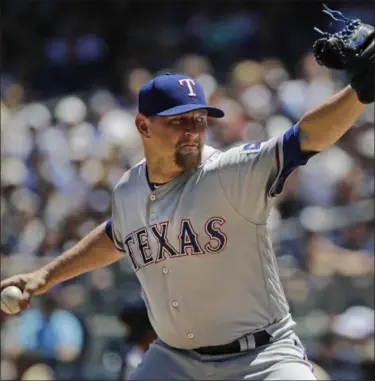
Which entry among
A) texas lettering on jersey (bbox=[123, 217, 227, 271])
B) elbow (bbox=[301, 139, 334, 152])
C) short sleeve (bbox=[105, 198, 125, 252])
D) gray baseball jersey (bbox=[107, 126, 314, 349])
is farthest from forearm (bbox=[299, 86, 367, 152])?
short sleeve (bbox=[105, 198, 125, 252])

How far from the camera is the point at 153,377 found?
11.4 feet

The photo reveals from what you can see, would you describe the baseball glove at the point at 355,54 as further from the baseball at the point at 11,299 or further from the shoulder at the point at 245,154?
the baseball at the point at 11,299

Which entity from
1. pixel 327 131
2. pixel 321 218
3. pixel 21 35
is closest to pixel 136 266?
pixel 327 131

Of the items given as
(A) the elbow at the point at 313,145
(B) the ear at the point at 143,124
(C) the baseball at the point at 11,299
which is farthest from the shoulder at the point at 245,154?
(C) the baseball at the point at 11,299

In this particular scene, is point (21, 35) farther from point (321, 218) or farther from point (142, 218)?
point (142, 218)

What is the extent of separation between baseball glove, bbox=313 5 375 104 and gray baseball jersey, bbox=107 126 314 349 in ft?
1.22

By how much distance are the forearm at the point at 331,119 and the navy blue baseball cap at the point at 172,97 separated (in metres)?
0.52

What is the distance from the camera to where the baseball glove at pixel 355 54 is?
2.96 metres

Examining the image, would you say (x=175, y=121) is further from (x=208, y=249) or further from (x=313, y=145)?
(x=313, y=145)

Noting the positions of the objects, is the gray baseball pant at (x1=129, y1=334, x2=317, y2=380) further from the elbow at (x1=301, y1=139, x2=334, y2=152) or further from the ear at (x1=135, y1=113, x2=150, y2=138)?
the ear at (x1=135, y1=113, x2=150, y2=138)

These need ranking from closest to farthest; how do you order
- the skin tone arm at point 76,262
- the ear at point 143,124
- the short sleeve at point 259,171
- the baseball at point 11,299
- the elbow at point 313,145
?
the elbow at point 313,145 < the short sleeve at point 259,171 < the ear at point 143,124 < the baseball at point 11,299 < the skin tone arm at point 76,262

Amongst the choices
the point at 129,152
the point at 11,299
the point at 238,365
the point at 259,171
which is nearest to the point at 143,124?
the point at 259,171

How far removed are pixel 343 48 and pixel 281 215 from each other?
16.0 feet

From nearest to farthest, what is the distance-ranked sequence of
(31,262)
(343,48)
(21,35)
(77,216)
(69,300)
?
(343,48)
(69,300)
(31,262)
(77,216)
(21,35)
